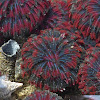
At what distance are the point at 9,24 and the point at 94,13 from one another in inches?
39.1

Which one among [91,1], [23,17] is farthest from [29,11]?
[91,1]

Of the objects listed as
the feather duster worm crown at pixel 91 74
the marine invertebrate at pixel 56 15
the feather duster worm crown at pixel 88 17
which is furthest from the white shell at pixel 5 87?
the feather duster worm crown at pixel 88 17

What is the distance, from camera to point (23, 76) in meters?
1.96

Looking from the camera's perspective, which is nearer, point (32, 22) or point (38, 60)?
point (38, 60)

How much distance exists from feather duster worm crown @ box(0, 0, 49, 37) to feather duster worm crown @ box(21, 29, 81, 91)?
0.74ft

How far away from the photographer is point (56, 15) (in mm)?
2244

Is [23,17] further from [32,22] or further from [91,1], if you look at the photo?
[91,1]

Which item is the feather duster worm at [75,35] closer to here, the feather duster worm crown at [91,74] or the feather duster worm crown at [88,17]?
the feather duster worm crown at [88,17]

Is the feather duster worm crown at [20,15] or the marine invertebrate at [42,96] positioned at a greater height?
the feather duster worm crown at [20,15]

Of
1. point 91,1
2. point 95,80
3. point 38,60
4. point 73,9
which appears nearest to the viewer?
point 95,80

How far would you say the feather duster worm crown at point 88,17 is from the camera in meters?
1.91

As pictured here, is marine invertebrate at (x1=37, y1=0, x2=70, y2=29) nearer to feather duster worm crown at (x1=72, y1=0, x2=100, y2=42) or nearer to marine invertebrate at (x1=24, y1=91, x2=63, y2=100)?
feather duster worm crown at (x1=72, y1=0, x2=100, y2=42)

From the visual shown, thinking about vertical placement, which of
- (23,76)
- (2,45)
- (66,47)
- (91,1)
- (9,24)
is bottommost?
(23,76)

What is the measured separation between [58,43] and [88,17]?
18.5 inches
